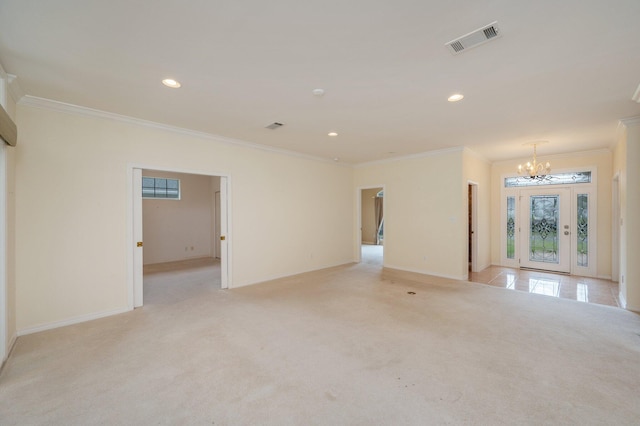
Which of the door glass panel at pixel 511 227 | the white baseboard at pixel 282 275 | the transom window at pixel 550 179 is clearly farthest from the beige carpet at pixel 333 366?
the transom window at pixel 550 179

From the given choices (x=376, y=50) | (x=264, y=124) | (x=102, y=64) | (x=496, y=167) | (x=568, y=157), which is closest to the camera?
(x=376, y=50)

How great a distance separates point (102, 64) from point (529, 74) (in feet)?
12.8

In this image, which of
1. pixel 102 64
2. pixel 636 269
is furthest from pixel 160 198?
pixel 636 269

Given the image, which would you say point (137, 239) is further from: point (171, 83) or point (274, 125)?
point (274, 125)

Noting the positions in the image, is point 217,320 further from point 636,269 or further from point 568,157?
point 568,157

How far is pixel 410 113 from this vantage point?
11.8ft

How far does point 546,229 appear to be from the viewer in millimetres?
6355

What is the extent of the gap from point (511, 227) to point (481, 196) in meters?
1.26

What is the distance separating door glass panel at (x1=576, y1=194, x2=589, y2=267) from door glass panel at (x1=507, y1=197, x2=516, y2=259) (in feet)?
3.78

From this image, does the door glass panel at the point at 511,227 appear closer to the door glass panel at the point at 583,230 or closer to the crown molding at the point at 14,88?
the door glass panel at the point at 583,230

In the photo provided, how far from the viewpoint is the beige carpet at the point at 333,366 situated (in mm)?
1913

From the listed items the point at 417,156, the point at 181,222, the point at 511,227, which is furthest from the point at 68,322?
the point at 511,227

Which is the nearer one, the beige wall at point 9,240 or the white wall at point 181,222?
the beige wall at point 9,240

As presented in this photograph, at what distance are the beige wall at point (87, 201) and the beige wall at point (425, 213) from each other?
3.26 meters
